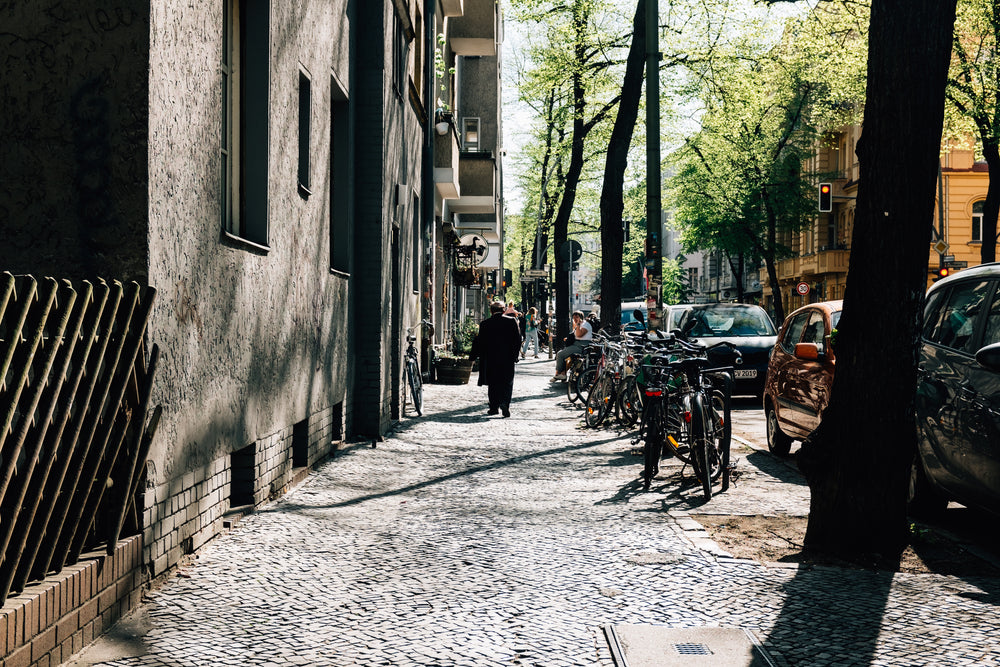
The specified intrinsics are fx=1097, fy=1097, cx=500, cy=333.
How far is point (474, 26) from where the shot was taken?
26.7m

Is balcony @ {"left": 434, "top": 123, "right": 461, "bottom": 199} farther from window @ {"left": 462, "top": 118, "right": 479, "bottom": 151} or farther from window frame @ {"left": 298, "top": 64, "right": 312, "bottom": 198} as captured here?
window frame @ {"left": 298, "top": 64, "right": 312, "bottom": 198}

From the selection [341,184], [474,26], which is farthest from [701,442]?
[474,26]

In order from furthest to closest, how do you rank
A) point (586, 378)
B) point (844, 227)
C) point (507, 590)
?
point (844, 227) < point (586, 378) < point (507, 590)

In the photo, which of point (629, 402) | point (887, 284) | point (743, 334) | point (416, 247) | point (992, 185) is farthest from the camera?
point (992, 185)

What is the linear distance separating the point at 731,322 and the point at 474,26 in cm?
1036

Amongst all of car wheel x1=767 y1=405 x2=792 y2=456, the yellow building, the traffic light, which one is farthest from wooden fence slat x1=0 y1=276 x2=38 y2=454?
the yellow building

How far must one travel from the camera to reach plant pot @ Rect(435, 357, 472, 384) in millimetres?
23422

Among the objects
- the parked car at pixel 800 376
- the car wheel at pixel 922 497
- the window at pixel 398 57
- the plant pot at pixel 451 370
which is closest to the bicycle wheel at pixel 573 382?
the plant pot at pixel 451 370

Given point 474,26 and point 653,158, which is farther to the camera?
point 474,26

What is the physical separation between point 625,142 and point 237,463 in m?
14.6

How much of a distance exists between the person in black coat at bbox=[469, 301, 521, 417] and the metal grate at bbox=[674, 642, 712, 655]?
38.8ft

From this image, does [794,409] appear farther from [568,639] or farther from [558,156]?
[558,156]

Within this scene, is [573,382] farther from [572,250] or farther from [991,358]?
[991,358]

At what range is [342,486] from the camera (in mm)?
9125
